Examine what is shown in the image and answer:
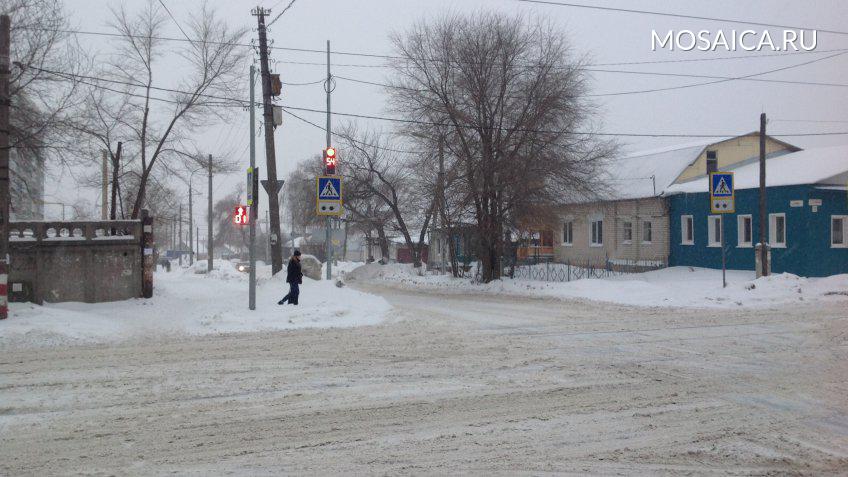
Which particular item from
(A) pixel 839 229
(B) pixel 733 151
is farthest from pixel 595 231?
(A) pixel 839 229

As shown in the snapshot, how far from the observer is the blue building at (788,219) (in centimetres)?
2875

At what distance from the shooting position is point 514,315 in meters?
18.0

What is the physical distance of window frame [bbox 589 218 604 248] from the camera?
42.3 m

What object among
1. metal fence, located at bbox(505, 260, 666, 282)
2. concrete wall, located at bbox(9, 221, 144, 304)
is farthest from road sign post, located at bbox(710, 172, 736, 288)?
concrete wall, located at bbox(9, 221, 144, 304)

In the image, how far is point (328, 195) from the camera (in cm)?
1872

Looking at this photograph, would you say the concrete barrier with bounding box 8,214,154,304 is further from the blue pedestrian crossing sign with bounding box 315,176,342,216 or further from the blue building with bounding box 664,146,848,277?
the blue building with bounding box 664,146,848,277

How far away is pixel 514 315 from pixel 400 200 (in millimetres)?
27648

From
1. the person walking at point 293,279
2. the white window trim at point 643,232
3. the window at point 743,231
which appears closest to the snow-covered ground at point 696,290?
the window at point 743,231

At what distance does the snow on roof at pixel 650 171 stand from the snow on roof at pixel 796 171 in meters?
1.17

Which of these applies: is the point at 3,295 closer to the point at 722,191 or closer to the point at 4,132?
the point at 4,132

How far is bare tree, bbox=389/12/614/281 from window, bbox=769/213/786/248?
26.0 ft

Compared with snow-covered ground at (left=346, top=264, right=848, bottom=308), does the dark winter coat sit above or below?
above

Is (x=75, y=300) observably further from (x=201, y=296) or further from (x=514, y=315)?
(x=514, y=315)

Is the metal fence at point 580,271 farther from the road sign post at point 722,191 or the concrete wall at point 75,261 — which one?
the concrete wall at point 75,261
